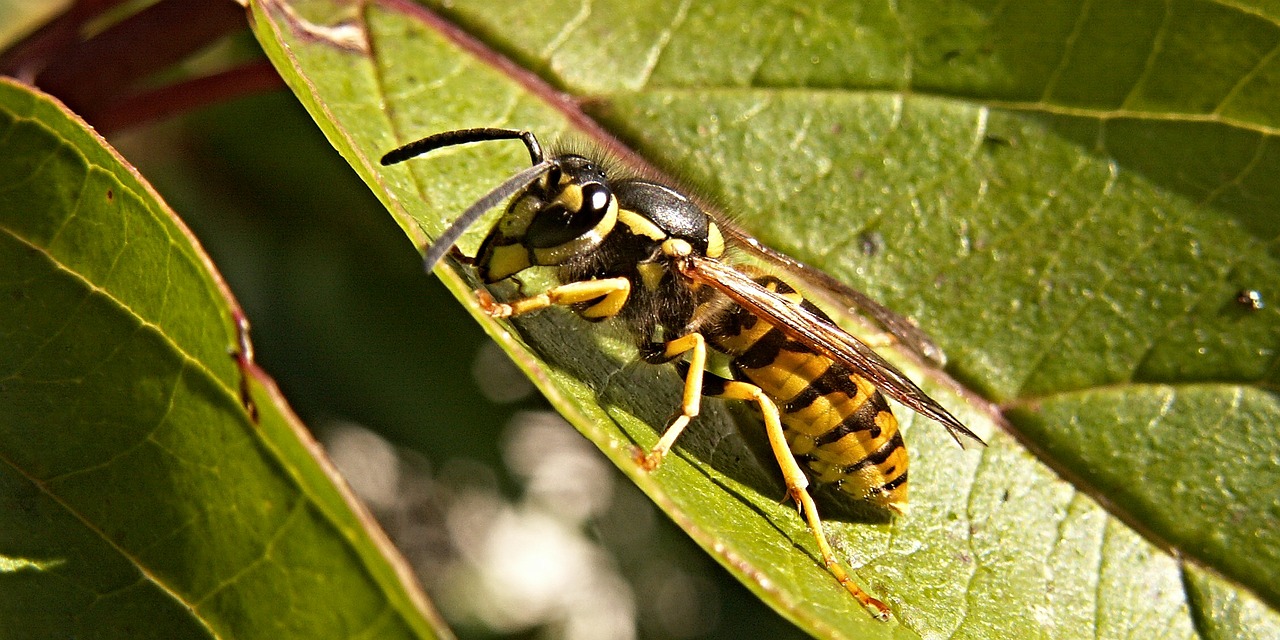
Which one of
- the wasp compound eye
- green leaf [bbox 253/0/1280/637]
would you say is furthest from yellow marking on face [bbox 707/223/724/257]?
the wasp compound eye

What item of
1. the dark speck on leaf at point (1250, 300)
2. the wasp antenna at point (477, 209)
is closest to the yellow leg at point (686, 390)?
the wasp antenna at point (477, 209)

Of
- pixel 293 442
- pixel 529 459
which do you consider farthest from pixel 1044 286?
pixel 529 459

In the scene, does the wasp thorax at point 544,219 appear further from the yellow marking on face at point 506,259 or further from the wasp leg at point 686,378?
the wasp leg at point 686,378

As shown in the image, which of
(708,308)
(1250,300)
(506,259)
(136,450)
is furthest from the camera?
(708,308)

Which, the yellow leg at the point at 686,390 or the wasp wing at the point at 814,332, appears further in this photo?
the wasp wing at the point at 814,332

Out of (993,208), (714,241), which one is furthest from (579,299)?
(993,208)

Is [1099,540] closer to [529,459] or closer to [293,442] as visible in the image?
[293,442]

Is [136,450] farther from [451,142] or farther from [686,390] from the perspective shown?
[686,390]
